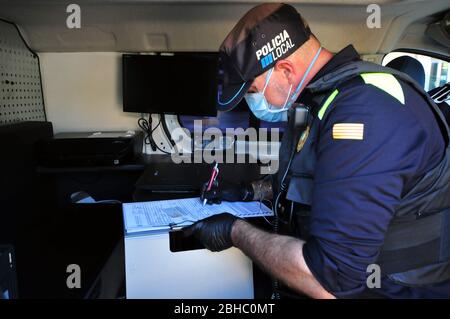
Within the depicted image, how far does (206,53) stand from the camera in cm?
232

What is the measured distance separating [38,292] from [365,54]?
2351mm

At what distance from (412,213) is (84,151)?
5.81 ft

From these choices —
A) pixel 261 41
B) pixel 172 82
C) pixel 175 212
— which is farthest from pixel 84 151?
pixel 261 41

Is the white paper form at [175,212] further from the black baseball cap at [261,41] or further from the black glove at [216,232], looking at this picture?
the black baseball cap at [261,41]

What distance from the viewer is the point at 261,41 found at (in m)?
0.97

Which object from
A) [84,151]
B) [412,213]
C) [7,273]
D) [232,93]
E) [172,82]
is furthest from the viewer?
[172,82]

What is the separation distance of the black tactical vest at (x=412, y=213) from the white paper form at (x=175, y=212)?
1.25ft

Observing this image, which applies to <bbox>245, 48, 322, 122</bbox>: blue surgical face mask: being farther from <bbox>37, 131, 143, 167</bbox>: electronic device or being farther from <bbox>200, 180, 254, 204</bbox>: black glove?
<bbox>37, 131, 143, 167</bbox>: electronic device

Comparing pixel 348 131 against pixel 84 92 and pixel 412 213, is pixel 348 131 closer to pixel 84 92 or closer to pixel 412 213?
pixel 412 213

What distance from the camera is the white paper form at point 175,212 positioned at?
3.65 ft

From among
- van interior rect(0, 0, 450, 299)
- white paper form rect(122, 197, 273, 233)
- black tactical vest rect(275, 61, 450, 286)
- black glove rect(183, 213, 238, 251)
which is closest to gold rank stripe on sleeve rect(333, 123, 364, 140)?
black tactical vest rect(275, 61, 450, 286)

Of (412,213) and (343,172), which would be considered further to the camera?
(412,213)

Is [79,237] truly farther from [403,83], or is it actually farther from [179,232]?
[403,83]
